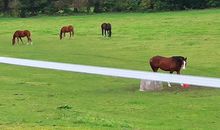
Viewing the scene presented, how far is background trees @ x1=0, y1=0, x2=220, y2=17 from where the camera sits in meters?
78.7

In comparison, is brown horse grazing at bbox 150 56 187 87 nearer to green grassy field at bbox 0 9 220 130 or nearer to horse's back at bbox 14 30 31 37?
green grassy field at bbox 0 9 220 130

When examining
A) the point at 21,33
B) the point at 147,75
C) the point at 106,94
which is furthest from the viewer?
the point at 21,33

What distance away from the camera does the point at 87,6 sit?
81500 mm

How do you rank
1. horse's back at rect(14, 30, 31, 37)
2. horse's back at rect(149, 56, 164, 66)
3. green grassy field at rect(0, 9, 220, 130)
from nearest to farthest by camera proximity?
green grassy field at rect(0, 9, 220, 130) → horse's back at rect(149, 56, 164, 66) → horse's back at rect(14, 30, 31, 37)

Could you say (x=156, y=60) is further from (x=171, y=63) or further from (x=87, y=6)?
(x=87, y=6)

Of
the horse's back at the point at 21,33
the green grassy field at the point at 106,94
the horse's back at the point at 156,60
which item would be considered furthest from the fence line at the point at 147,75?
the horse's back at the point at 21,33

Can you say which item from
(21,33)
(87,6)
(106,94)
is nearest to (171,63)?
(106,94)

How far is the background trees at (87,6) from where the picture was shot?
7869 centimetres

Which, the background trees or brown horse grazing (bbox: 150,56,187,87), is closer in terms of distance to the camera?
brown horse grazing (bbox: 150,56,187,87)

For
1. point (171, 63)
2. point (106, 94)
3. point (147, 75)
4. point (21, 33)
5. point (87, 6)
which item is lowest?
point (87, 6)

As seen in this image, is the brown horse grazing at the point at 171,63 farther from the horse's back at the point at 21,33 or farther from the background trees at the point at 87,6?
the background trees at the point at 87,6

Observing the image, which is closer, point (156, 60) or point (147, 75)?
point (147, 75)

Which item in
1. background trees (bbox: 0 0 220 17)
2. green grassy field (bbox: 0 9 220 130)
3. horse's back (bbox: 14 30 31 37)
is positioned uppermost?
green grassy field (bbox: 0 9 220 130)

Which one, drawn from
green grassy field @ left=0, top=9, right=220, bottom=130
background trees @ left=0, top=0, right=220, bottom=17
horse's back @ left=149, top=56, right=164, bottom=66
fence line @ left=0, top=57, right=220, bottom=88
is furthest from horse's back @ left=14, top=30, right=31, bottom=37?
background trees @ left=0, top=0, right=220, bottom=17
